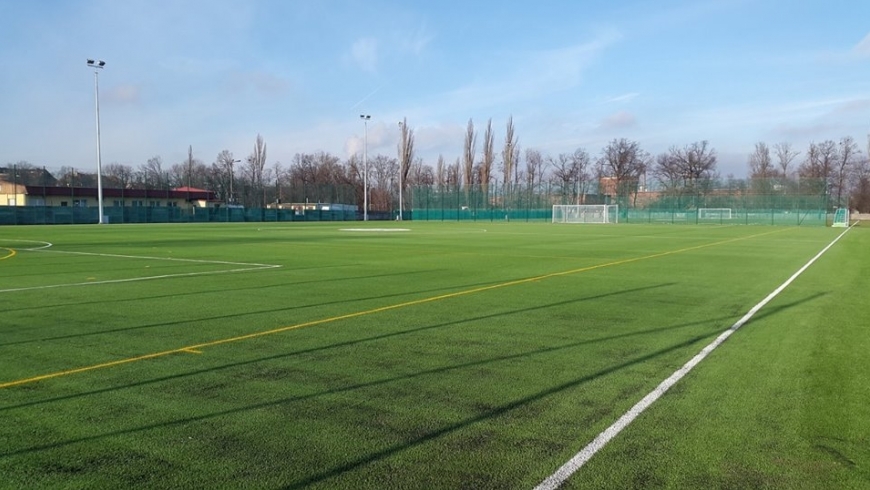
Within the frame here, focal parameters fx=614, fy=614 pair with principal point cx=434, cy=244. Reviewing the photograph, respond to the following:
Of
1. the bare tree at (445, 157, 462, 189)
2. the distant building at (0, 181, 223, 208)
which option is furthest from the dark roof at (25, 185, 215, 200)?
the bare tree at (445, 157, 462, 189)

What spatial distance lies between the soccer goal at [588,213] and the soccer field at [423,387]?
198 feet

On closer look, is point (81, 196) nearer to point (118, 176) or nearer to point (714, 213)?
point (118, 176)

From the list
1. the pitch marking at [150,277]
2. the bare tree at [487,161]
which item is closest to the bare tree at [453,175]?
the bare tree at [487,161]

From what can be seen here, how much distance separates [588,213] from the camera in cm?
7244

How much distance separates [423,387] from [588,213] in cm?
6946

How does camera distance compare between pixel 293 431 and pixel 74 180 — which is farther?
pixel 74 180

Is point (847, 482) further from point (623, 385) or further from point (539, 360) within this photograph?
point (539, 360)

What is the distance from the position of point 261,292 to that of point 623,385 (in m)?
7.78

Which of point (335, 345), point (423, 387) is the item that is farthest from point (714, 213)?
point (423, 387)

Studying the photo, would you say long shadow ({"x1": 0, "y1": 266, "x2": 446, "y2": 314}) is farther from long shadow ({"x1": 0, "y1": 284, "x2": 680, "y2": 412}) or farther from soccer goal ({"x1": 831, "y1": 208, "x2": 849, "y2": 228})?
soccer goal ({"x1": 831, "y1": 208, "x2": 849, "y2": 228})

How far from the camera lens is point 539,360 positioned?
660 cm

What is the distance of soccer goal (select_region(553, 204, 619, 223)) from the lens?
71438 mm

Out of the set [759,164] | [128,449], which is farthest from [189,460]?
[759,164]

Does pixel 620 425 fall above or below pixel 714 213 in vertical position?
below
